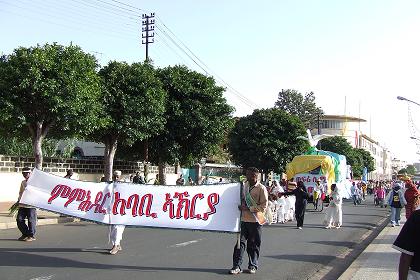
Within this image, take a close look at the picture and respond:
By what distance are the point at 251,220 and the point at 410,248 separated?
5.18 m

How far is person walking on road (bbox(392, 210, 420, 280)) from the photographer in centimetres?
405

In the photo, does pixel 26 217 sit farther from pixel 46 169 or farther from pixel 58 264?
pixel 46 169

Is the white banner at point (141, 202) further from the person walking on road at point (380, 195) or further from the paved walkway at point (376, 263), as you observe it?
the person walking on road at point (380, 195)

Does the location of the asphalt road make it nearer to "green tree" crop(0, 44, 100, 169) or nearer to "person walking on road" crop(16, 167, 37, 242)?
"person walking on road" crop(16, 167, 37, 242)

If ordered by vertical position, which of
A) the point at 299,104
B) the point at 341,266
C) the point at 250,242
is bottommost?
the point at 341,266

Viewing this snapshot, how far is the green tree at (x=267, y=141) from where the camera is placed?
131ft

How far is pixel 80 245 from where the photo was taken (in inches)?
Result: 463

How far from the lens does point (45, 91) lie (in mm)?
17578

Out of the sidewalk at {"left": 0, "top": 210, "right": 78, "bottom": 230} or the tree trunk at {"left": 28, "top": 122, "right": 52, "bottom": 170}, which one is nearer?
→ the sidewalk at {"left": 0, "top": 210, "right": 78, "bottom": 230}

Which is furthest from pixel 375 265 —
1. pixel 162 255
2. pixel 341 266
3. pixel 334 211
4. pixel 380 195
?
pixel 380 195

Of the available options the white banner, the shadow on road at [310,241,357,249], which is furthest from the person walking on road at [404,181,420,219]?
the white banner

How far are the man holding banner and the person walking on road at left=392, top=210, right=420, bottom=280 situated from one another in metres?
5.01

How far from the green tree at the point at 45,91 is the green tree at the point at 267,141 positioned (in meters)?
21.9

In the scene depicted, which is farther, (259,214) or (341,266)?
(341,266)
